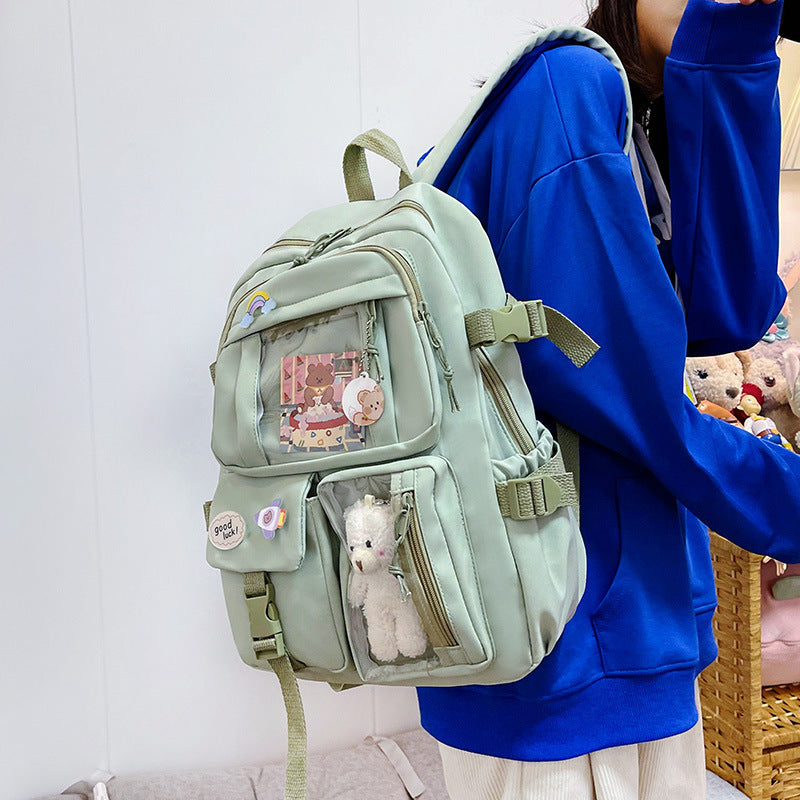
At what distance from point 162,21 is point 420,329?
1027 millimetres

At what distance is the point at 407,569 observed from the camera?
596mm

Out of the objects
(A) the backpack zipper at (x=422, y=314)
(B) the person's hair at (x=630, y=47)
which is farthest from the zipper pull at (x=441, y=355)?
(B) the person's hair at (x=630, y=47)

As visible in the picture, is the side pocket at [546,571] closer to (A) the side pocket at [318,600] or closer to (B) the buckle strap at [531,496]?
(B) the buckle strap at [531,496]

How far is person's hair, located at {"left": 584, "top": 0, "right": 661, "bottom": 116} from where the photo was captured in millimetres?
779

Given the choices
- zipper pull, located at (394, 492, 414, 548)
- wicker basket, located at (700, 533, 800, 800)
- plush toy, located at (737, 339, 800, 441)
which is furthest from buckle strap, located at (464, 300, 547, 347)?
plush toy, located at (737, 339, 800, 441)

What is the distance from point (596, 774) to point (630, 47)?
2.02ft

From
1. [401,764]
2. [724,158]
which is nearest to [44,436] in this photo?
[401,764]

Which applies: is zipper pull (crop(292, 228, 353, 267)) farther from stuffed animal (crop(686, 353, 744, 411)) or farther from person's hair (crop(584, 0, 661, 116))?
stuffed animal (crop(686, 353, 744, 411))

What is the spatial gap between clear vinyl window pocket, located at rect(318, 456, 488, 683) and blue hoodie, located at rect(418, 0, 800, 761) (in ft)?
0.26

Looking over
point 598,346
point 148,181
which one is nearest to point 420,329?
point 598,346

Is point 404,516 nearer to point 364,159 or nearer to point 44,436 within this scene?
point 364,159

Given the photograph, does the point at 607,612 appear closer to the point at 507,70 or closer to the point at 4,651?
the point at 507,70

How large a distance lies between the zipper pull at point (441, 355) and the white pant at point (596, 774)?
0.91 ft

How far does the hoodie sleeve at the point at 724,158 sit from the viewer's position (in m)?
0.65
